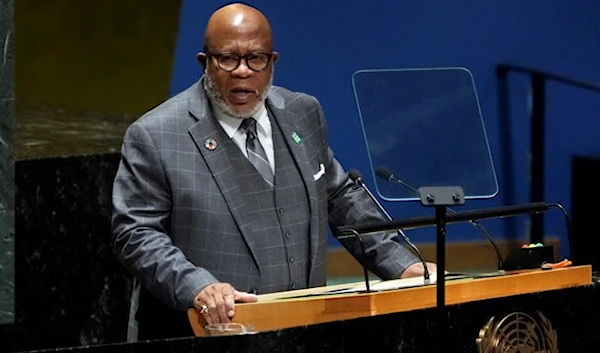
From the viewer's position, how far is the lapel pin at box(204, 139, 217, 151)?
3600mm

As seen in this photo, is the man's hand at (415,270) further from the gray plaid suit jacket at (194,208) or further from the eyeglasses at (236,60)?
the eyeglasses at (236,60)

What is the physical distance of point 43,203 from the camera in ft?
16.5

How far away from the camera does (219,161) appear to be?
3598mm

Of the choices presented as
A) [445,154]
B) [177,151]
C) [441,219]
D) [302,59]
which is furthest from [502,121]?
[441,219]

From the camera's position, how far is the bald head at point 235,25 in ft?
11.6

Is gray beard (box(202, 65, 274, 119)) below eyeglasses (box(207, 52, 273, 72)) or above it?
below

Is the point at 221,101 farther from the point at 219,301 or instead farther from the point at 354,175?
the point at 219,301

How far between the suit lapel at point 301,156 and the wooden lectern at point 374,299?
0.49m

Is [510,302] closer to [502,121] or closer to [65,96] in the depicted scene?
[65,96]

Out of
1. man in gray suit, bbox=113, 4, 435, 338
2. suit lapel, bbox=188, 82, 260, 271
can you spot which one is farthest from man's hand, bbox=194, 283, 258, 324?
suit lapel, bbox=188, 82, 260, 271

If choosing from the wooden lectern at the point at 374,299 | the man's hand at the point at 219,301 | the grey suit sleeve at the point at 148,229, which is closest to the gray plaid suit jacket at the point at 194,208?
the grey suit sleeve at the point at 148,229

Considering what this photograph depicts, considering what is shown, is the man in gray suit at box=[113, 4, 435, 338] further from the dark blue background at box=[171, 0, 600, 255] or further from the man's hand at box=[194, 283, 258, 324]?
the dark blue background at box=[171, 0, 600, 255]

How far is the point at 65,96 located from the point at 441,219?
252 centimetres

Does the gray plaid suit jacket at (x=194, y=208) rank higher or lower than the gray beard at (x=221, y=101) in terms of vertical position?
lower
